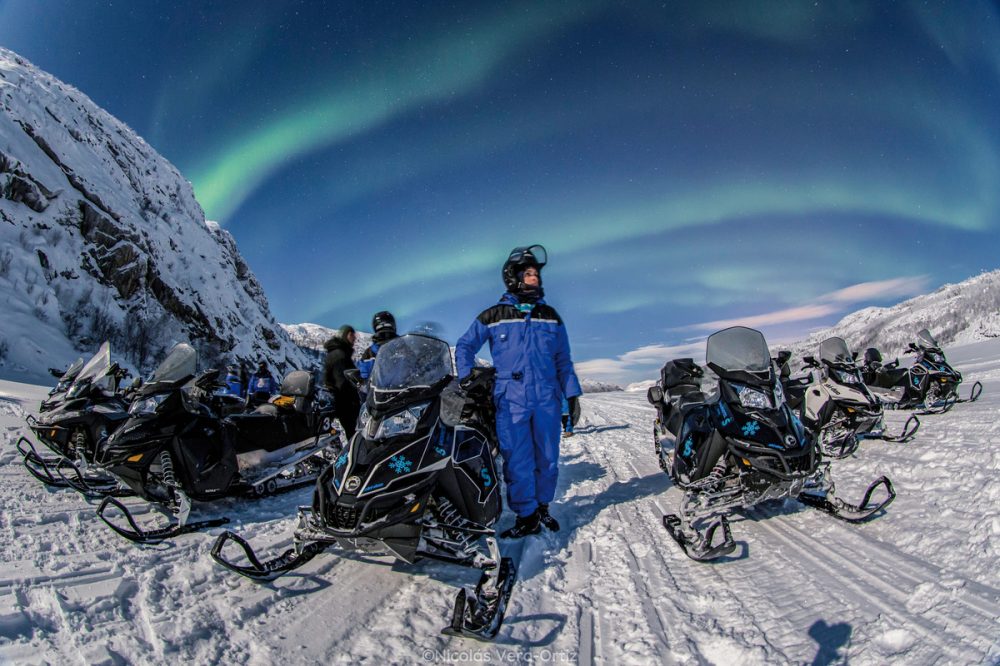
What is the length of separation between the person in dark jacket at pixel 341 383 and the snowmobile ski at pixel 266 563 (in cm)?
347

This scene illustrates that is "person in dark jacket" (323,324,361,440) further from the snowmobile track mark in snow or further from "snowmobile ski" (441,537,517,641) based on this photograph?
the snowmobile track mark in snow

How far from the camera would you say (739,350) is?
355 cm

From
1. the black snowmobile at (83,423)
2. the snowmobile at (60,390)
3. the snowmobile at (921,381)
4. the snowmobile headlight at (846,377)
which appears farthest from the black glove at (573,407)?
the snowmobile at (921,381)

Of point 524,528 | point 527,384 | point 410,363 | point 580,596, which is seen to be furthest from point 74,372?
point 580,596

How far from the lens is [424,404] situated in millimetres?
2834

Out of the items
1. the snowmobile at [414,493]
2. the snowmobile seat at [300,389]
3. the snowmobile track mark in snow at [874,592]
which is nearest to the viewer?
the snowmobile track mark in snow at [874,592]

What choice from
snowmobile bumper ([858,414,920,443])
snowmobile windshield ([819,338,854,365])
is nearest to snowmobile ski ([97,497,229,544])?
snowmobile bumper ([858,414,920,443])

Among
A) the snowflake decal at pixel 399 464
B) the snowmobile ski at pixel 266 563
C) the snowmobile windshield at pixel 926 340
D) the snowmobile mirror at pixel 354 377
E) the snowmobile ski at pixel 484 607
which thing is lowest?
the snowmobile ski at pixel 484 607

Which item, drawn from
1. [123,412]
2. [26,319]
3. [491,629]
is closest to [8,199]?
[26,319]

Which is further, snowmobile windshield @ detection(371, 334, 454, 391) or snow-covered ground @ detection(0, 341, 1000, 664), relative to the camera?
snowmobile windshield @ detection(371, 334, 454, 391)

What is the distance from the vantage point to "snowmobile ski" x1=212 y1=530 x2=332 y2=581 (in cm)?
246

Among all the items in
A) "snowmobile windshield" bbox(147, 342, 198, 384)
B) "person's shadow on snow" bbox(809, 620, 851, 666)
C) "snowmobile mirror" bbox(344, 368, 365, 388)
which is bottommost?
"person's shadow on snow" bbox(809, 620, 851, 666)

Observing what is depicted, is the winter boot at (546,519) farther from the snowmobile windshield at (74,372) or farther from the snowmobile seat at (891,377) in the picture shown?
the snowmobile seat at (891,377)

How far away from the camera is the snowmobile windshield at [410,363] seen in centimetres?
290
